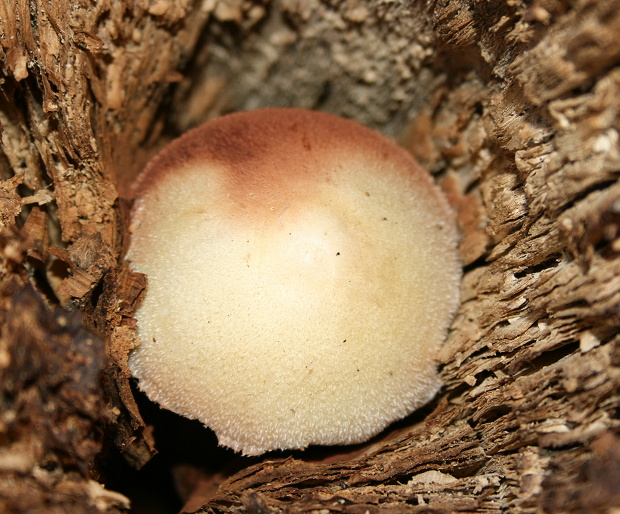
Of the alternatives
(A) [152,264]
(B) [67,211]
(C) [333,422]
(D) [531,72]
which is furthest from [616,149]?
(B) [67,211]

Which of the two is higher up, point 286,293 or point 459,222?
point 459,222

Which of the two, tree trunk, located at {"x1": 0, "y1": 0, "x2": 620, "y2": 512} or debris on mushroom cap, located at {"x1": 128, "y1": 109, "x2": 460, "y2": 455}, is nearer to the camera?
tree trunk, located at {"x1": 0, "y1": 0, "x2": 620, "y2": 512}

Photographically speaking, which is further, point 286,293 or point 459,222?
point 459,222

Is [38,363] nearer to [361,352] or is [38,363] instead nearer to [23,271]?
[23,271]
